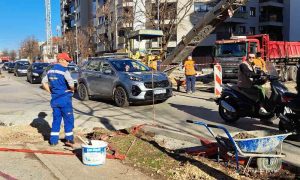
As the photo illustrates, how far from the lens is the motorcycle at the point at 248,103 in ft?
30.4

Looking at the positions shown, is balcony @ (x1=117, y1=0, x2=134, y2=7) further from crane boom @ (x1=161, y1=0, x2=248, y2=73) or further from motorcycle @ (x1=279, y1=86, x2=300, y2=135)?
motorcycle @ (x1=279, y1=86, x2=300, y2=135)

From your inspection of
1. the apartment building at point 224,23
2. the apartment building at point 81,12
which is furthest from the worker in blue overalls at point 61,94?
the apartment building at point 81,12

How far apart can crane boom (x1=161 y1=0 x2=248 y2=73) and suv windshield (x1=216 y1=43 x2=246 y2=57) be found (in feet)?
12.2

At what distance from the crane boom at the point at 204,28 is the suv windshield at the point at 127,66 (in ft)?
15.1

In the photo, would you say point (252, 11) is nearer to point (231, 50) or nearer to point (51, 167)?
point (231, 50)

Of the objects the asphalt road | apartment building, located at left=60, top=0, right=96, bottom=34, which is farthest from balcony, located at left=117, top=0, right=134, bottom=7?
the asphalt road

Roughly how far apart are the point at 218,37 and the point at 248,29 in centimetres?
960

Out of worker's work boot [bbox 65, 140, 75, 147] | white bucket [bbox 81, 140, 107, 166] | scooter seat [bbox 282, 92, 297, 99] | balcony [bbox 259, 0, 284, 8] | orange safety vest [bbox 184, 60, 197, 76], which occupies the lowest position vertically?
→ worker's work boot [bbox 65, 140, 75, 147]

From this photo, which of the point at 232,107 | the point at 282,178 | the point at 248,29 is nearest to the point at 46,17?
the point at 248,29

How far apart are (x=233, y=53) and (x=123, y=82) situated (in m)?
11.4

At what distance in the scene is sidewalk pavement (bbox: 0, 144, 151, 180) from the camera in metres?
6.26

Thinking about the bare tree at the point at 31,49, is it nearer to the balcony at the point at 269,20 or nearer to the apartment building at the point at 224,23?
the apartment building at the point at 224,23

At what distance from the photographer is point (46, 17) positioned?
64250 millimetres

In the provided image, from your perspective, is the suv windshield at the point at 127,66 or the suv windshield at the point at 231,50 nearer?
the suv windshield at the point at 127,66
